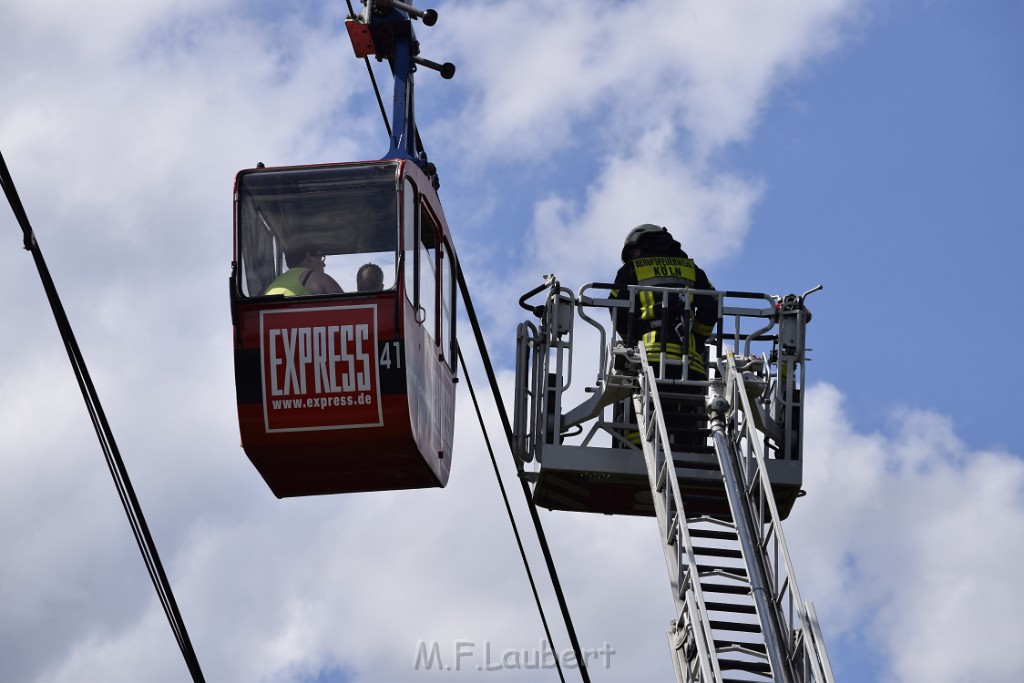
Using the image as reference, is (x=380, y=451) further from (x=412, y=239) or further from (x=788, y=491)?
(x=788, y=491)

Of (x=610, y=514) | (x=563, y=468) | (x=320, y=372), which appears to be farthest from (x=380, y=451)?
(x=610, y=514)

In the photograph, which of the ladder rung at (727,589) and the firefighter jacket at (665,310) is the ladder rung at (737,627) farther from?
the firefighter jacket at (665,310)

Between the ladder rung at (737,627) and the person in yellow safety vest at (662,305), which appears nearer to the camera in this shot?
the ladder rung at (737,627)

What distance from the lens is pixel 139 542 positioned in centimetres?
1450

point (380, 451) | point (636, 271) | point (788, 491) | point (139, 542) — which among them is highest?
point (636, 271)

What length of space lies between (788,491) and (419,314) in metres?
4.49

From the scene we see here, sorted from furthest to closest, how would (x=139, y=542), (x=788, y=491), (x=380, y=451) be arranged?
(x=788, y=491)
(x=380, y=451)
(x=139, y=542)

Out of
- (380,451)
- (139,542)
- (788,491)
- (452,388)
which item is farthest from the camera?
(788,491)

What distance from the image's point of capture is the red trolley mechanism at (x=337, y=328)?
15234 mm

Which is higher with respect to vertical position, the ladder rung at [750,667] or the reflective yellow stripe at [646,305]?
the reflective yellow stripe at [646,305]

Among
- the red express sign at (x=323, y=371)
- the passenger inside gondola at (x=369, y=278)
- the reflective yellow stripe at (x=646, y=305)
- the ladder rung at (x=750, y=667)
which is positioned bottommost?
the ladder rung at (x=750, y=667)

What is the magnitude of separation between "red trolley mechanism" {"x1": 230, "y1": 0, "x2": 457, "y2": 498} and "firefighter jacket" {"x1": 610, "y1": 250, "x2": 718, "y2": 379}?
8.21ft

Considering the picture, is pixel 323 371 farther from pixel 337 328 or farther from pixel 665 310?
pixel 665 310

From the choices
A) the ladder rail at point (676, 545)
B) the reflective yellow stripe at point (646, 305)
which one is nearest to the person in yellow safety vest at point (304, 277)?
the ladder rail at point (676, 545)
